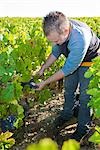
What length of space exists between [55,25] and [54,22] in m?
0.03

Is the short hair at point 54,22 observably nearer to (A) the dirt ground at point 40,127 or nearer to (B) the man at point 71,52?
(B) the man at point 71,52

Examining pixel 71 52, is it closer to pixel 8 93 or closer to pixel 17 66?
pixel 8 93

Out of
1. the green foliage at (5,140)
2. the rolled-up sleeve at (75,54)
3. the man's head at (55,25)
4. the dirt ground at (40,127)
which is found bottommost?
the dirt ground at (40,127)

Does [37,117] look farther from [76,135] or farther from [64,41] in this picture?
[64,41]

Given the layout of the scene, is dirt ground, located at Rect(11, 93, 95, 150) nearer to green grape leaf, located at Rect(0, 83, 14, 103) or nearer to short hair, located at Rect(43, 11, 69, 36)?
green grape leaf, located at Rect(0, 83, 14, 103)

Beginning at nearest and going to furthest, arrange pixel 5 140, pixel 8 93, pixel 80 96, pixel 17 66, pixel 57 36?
pixel 5 140 → pixel 57 36 → pixel 8 93 → pixel 80 96 → pixel 17 66

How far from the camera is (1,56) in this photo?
11.5ft

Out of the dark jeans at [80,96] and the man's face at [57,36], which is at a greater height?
the man's face at [57,36]

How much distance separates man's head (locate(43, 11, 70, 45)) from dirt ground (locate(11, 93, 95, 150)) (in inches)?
48.7

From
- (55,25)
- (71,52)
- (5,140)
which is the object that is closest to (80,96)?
(71,52)

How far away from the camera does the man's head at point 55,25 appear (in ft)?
9.96

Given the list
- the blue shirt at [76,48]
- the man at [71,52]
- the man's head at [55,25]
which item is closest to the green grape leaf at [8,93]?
the man at [71,52]

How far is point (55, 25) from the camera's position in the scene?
119 inches

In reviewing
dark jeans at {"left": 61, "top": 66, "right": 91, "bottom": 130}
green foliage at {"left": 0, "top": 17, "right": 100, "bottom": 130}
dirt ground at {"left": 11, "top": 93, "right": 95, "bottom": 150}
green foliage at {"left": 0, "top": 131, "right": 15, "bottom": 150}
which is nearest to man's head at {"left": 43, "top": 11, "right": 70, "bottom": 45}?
green foliage at {"left": 0, "top": 17, "right": 100, "bottom": 130}
